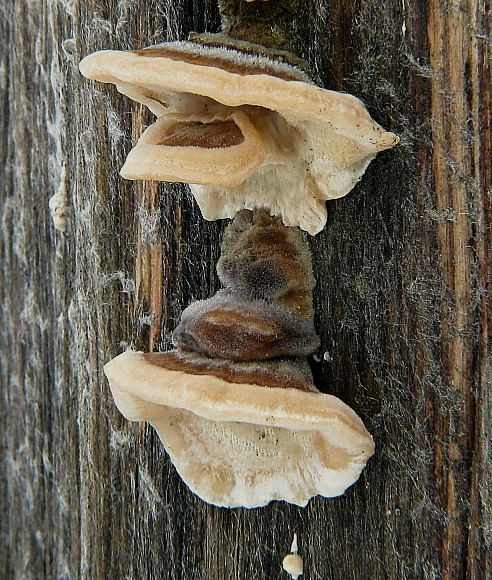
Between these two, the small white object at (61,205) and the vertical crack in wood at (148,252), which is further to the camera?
the small white object at (61,205)

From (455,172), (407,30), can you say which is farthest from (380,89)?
(455,172)

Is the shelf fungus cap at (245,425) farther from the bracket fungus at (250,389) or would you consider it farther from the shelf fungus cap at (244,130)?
the shelf fungus cap at (244,130)

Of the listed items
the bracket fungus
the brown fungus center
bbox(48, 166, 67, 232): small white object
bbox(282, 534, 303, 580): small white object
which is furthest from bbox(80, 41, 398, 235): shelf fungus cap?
bbox(282, 534, 303, 580): small white object

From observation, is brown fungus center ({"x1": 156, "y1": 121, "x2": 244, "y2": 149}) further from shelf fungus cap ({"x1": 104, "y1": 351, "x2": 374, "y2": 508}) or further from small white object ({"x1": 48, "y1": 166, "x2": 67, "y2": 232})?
small white object ({"x1": 48, "y1": 166, "x2": 67, "y2": 232})

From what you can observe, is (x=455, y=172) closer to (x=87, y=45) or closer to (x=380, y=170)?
(x=380, y=170)

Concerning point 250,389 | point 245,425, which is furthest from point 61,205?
point 250,389

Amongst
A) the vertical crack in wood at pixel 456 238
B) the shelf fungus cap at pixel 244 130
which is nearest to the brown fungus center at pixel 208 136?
the shelf fungus cap at pixel 244 130
